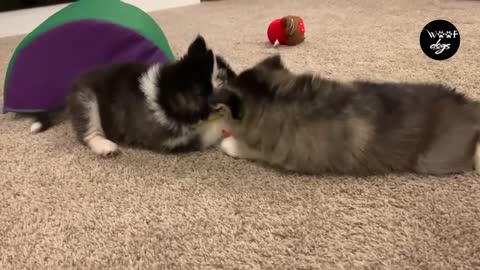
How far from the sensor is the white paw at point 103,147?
4.23ft

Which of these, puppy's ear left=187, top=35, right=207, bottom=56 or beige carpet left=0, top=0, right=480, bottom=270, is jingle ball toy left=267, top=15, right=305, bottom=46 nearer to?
beige carpet left=0, top=0, right=480, bottom=270

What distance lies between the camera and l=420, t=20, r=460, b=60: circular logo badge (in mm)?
1818

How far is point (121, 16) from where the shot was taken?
1532 mm

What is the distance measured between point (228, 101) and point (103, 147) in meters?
0.48

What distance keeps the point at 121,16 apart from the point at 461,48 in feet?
5.12

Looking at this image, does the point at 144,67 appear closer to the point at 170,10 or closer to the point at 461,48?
the point at 461,48

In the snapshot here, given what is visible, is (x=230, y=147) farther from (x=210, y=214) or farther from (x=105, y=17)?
(x=105, y=17)

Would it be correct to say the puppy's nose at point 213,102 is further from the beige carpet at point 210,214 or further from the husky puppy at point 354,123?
the beige carpet at point 210,214

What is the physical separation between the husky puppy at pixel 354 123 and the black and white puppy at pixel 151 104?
14cm

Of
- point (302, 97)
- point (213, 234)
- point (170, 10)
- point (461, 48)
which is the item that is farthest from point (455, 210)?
point (170, 10)

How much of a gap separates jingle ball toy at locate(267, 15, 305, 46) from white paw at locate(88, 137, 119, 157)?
49.1 inches

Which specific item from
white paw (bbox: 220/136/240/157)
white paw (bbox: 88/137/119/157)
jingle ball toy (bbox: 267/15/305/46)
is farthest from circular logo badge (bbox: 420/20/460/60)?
white paw (bbox: 88/137/119/157)

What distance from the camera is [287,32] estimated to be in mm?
2205

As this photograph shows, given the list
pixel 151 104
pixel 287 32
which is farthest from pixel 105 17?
pixel 287 32
